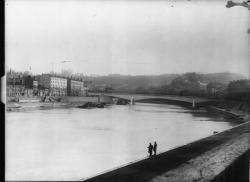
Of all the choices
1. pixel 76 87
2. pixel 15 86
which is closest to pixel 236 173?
pixel 76 87

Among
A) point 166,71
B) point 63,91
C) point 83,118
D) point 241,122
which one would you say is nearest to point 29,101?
point 63,91

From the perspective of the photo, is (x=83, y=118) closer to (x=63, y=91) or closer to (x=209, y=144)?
(x=63, y=91)

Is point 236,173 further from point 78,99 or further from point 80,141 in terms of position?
point 78,99

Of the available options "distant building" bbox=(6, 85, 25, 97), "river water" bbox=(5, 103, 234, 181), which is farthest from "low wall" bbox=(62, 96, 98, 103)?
"distant building" bbox=(6, 85, 25, 97)

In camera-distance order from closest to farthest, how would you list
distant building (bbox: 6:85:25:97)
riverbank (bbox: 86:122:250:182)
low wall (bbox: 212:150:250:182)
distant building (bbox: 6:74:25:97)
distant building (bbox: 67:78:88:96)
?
low wall (bbox: 212:150:250:182)
riverbank (bbox: 86:122:250:182)
distant building (bbox: 6:74:25:97)
distant building (bbox: 6:85:25:97)
distant building (bbox: 67:78:88:96)

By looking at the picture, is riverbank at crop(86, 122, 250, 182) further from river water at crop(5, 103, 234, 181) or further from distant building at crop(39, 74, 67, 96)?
distant building at crop(39, 74, 67, 96)

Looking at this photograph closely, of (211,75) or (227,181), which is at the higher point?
(211,75)

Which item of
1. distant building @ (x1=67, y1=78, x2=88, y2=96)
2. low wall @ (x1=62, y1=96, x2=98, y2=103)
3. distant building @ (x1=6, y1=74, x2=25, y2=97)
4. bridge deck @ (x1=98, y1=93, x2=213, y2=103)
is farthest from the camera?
low wall @ (x1=62, y1=96, x2=98, y2=103)
